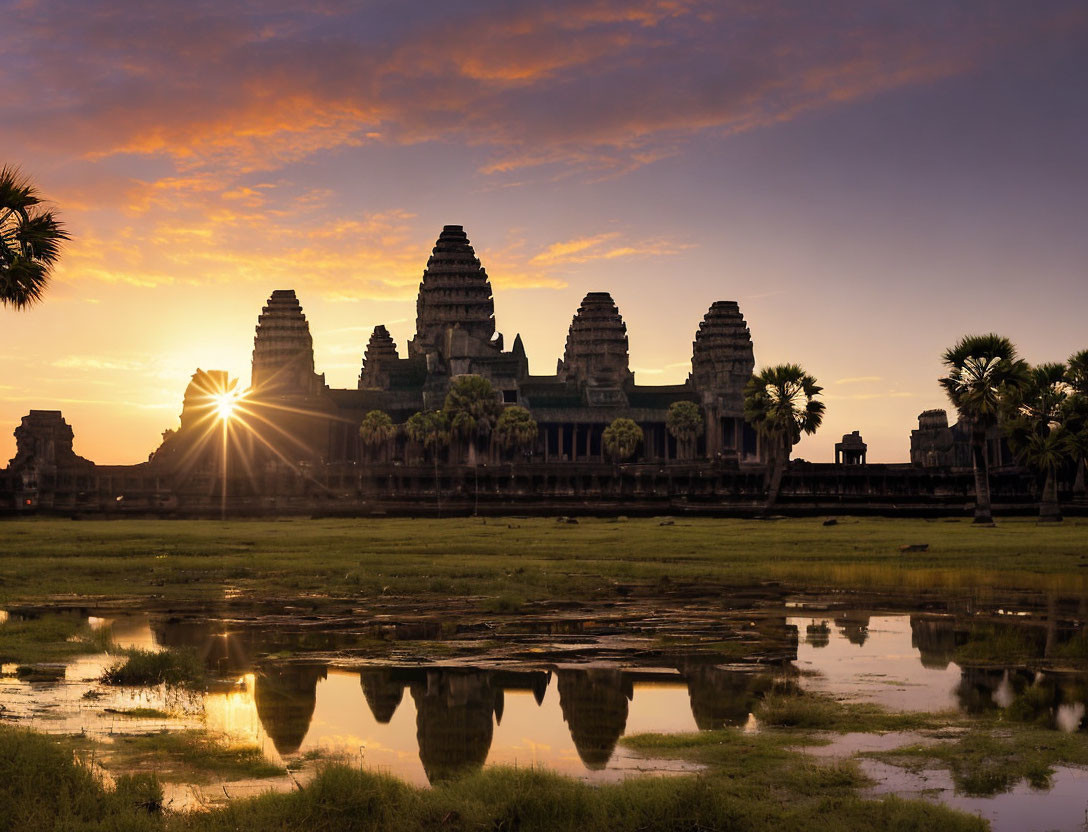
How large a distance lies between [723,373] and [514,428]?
43.5 meters

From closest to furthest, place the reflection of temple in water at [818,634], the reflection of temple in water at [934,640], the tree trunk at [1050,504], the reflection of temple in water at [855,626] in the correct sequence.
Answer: the reflection of temple in water at [934,640] → the reflection of temple in water at [818,634] → the reflection of temple in water at [855,626] → the tree trunk at [1050,504]

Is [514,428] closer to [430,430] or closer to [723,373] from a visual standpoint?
[430,430]

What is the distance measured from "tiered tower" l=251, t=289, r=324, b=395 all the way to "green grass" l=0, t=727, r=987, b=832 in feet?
477

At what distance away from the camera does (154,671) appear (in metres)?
17.1

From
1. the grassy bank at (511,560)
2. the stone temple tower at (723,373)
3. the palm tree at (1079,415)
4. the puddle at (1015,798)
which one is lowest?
the puddle at (1015,798)

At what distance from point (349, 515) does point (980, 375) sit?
39.1 metres

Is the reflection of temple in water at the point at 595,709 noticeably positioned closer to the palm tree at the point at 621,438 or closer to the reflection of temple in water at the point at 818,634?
the reflection of temple in water at the point at 818,634

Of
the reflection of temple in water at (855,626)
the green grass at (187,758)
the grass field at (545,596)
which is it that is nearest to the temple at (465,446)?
the grass field at (545,596)

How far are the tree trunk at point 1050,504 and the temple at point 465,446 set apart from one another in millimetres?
8775

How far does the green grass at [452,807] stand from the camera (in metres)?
10.1

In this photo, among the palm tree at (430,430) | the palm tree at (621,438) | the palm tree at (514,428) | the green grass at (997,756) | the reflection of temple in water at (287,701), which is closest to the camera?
the green grass at (997,756)

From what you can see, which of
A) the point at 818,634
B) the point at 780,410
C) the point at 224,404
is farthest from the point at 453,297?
the point at 818,634

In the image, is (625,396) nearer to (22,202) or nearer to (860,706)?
(22,202)

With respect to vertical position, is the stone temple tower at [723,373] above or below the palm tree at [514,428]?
above
